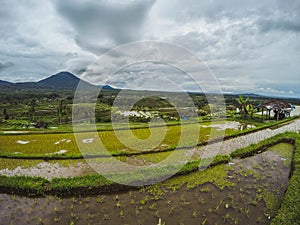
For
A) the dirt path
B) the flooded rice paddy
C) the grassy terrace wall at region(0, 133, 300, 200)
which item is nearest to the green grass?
the grassy terrace wall at region(0, 133, 300, 200)

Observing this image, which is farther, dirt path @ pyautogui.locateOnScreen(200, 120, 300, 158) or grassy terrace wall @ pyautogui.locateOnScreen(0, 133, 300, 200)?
dirt path @ pyautogui.locateOnScreen(200, 120, 300, 158)

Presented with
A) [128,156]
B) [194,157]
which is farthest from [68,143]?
[194,157]

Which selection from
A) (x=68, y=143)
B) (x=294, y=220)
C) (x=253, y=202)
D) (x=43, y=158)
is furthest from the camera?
(x=68, y=143)

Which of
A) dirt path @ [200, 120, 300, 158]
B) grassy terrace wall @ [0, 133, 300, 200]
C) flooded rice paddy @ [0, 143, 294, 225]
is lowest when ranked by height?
flooded rice paddy @ [0, 143, 294, 225]

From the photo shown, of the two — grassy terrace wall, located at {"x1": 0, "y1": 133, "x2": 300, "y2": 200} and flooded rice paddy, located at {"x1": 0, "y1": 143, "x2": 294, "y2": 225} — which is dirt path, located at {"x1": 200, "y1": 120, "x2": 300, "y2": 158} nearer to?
flooded rice paddy, located at {"x1": 0, "y1": 143, "x2": 294, "y2": 225}

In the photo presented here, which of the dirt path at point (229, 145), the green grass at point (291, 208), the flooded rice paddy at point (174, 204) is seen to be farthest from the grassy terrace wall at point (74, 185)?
the dirt path at point (229, 145)

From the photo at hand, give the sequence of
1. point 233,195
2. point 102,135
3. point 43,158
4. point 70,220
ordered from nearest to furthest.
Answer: point 70,220
point 233,195
point 43,158
point 102,135

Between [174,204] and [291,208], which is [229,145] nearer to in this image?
[291,208]

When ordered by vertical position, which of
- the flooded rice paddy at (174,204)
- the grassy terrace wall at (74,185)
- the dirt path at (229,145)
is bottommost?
the flooded rice paddy at (174,204)

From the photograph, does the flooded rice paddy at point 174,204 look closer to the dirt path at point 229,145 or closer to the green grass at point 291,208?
the green grass at point 291,208

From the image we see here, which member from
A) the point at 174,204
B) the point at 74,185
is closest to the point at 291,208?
the point at 174,204

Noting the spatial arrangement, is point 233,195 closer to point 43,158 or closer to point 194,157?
point 194,157

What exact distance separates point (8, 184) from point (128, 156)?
516 cm

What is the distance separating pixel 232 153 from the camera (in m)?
10.3
